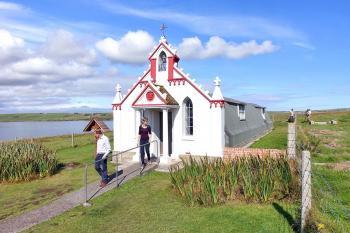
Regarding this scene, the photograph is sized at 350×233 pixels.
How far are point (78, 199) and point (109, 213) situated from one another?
2.10 m

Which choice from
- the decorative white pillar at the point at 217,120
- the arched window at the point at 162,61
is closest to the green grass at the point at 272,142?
the decorative white pillar at the point at 217,120

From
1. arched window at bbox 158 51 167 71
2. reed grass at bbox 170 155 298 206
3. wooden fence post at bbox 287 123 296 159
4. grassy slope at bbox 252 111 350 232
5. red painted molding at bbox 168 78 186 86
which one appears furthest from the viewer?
arched window at bbox 158 51 167 71

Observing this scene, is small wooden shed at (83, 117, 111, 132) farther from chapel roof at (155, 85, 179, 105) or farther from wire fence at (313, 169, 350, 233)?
wire fence at (313, 169, 350, 233)

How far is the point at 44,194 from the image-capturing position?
43.5 feet

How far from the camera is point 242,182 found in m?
10.9

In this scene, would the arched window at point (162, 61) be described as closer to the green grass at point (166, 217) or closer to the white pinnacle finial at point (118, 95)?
the white pinnacle finial at point (118, 95)

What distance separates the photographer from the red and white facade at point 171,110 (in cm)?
1756

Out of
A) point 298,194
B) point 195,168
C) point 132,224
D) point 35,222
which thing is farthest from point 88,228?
point 298,194

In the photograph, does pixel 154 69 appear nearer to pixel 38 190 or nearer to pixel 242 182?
pixel 38 190

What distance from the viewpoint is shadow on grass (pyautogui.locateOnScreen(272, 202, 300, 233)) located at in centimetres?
852

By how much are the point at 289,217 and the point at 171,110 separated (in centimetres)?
1052

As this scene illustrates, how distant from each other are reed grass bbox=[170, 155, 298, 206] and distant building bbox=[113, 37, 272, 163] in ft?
20.6

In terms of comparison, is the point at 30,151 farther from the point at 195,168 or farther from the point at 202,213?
the point at 202,213

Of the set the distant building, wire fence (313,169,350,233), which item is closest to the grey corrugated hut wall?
the distant building
